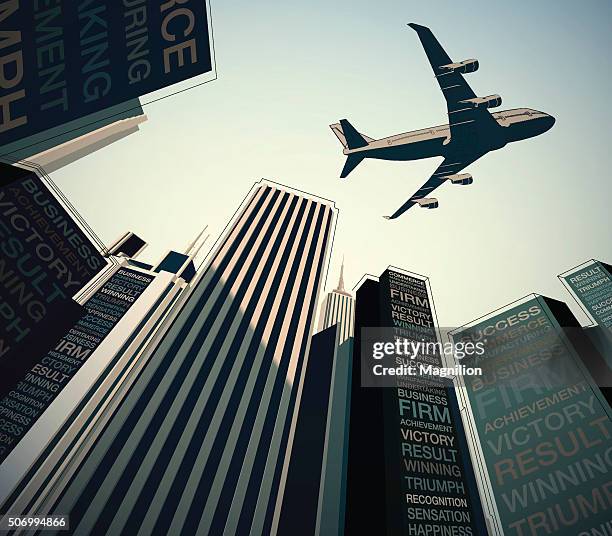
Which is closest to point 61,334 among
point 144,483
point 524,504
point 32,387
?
point 524,504

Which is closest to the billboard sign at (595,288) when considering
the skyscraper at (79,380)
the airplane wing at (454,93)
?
the airplane wing at (454,93)

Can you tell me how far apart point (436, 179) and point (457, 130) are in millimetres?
10513

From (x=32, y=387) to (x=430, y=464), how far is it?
56870 mm

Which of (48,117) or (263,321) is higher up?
(263,321)

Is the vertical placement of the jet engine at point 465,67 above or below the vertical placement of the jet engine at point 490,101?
above

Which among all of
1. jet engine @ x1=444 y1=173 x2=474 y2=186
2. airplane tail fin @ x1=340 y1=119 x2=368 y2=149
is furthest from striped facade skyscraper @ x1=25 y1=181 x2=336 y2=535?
jet engine @ x1=444 y1=173 x2=474 y2=186

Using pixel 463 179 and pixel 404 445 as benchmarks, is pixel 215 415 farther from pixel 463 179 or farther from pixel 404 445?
pixel 463 179

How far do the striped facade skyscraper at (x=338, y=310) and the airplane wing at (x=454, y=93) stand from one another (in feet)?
266

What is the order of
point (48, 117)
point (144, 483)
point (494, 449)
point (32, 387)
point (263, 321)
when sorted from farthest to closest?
point (263, 321) < point (32, 387) < point (144, 483) < point (494, 449) < point (48, 117)

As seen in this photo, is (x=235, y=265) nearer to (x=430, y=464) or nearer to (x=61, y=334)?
(x=430, y=464)

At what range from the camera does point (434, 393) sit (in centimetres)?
3469

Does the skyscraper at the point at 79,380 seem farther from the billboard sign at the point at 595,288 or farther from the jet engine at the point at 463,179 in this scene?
the billboard sign at the point at 595,288

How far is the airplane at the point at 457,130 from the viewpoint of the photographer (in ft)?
131

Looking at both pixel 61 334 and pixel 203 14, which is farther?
pixel 61 334
